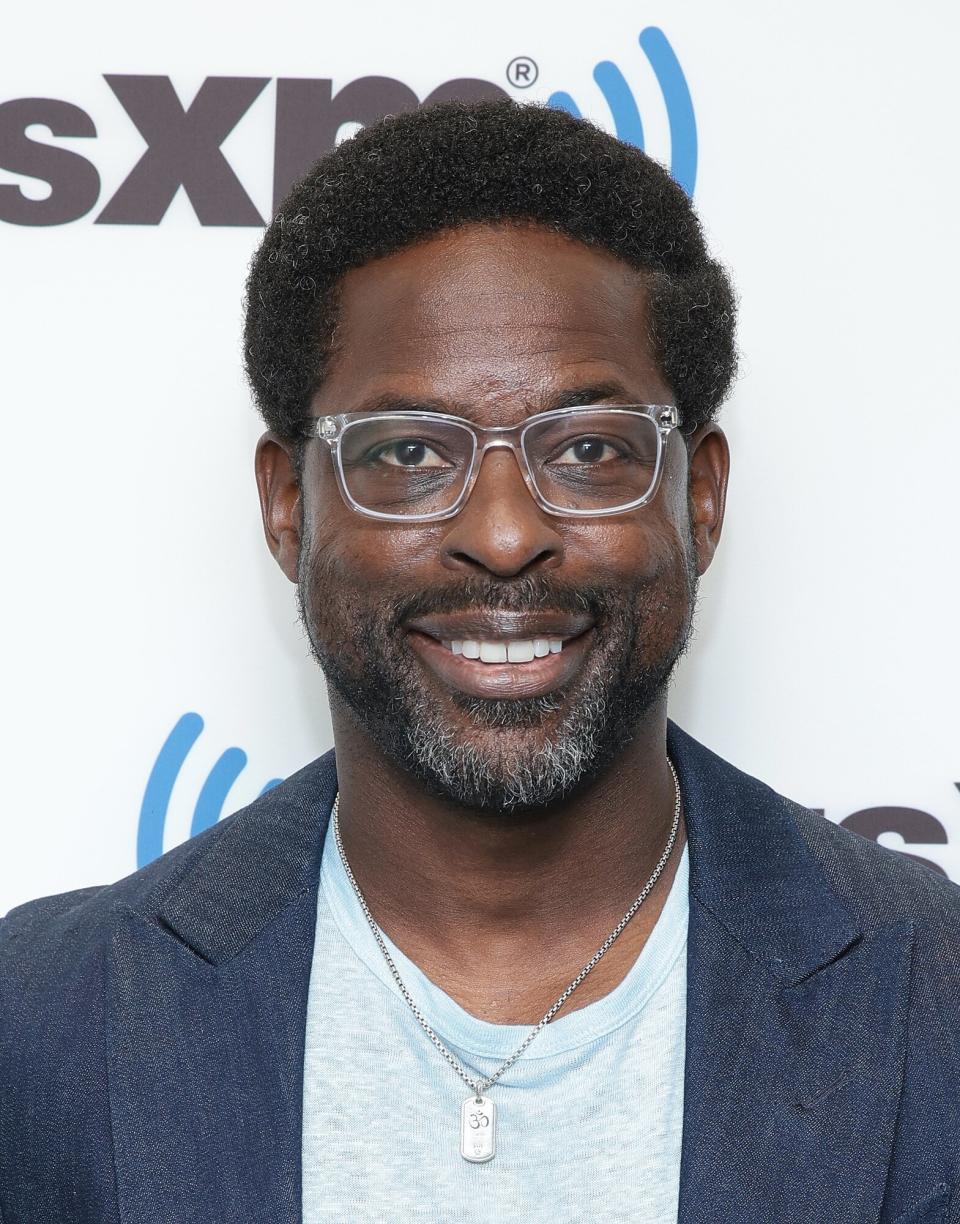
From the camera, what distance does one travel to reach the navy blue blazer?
1.89 m

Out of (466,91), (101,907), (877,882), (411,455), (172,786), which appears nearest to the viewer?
(411,455)

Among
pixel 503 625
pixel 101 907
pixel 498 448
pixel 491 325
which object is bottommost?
pixel 101 907

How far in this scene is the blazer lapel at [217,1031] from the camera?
1.90 meters

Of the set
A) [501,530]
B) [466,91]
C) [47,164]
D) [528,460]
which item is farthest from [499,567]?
[47,164]

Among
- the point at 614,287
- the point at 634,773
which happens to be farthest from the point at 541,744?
the point at 614,287

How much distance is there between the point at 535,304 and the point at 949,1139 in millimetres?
1175

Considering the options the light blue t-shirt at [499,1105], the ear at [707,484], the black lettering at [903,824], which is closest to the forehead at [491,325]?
the ear at [707,484]

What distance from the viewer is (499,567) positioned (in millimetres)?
1902

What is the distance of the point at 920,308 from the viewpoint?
2.72 m

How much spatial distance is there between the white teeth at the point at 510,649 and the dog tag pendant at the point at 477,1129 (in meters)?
0.56

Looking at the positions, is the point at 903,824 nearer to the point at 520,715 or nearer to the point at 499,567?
the point at 520,715

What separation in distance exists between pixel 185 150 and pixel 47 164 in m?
0.24

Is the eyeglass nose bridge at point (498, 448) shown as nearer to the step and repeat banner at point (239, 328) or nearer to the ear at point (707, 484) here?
the ear at point (707, 484)

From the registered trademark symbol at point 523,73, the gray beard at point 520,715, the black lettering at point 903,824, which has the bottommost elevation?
the black lettering at point 903,824
